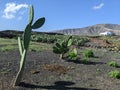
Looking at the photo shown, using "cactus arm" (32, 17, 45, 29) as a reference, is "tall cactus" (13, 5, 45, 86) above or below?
below

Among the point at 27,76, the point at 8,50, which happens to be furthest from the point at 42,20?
the point at 8,50

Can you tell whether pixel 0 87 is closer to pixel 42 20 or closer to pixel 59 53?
pixel 42 20

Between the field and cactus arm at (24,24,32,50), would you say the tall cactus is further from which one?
the field

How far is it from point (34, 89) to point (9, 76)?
1.86 meters

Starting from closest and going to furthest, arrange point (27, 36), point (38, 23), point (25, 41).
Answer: point (25, 41), point (27, 36), point (38, 23)

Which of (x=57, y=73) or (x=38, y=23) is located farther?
(x=57, y=73)

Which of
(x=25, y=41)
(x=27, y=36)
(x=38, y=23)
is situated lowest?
(x=25, y=41)

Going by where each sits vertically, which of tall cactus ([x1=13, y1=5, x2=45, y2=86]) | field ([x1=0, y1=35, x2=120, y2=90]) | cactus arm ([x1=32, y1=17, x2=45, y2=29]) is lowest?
field ([x1=0, y1=35, x2=120, y2=90])

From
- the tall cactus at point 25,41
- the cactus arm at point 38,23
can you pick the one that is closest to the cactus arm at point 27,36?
the tall cactus at point 25,41

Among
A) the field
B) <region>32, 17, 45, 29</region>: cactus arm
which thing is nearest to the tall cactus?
<region>32, 17, 45, 29</region>: cactus arm

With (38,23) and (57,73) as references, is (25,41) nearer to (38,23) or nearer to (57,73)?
(38,23)

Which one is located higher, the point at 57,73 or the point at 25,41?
the point at 25,41

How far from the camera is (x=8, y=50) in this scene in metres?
24.1

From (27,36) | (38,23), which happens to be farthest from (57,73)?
(27,36)
